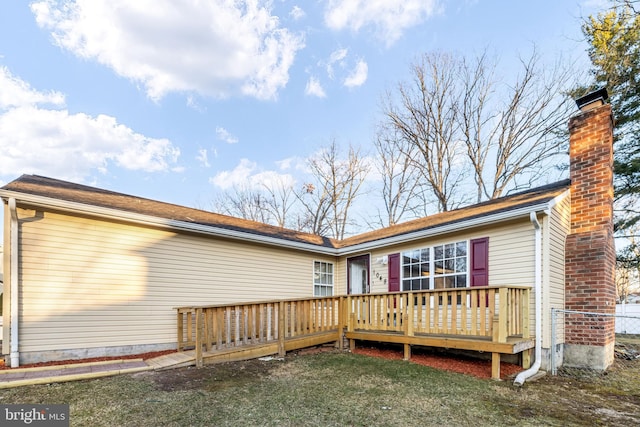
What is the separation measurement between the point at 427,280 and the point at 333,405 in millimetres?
4483

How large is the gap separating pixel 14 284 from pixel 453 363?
728cm

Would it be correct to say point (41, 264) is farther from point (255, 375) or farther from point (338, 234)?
point (338, 234)

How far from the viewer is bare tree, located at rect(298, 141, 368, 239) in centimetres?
2173

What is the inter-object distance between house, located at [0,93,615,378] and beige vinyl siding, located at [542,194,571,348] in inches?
0.7

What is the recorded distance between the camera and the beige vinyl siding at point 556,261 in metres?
5.59

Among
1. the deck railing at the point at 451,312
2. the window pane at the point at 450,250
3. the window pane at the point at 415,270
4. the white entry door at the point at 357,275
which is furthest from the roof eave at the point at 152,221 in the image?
the window pane at the point at 450,250

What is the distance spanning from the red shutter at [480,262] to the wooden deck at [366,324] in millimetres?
372

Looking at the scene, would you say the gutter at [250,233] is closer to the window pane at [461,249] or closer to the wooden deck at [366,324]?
the window pane at [461,249]

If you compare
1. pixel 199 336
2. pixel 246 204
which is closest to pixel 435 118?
pixel 246 204

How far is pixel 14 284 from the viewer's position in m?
5.18

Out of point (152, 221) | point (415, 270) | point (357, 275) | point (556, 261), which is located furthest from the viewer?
point (357, 275)

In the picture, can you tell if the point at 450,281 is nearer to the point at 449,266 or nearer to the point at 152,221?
the point at 449,266

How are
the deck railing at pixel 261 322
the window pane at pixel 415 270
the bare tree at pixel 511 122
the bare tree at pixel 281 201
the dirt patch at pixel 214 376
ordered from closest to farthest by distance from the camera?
the dirt patch at pixel 214 376, the deck railing at pixel 261 322, the window pane at pixel 415 270, the bare tree at pixel 511 122, the bare tree at pixel 281 201

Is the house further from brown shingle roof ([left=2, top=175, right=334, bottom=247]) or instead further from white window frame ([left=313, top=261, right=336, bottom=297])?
white window frame ([left=313, top=261, right=336, bottom=297])
